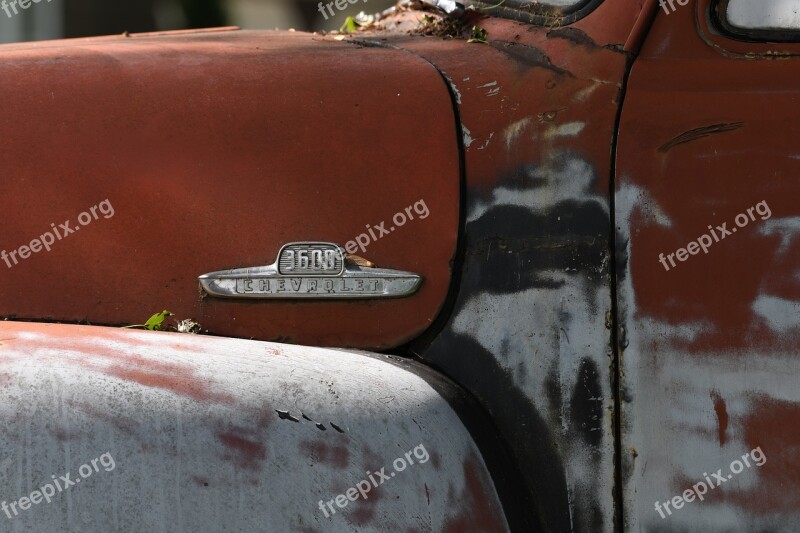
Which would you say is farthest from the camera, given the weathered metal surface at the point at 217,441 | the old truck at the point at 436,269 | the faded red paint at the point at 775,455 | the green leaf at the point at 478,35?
the green leaf at the point at 478,35

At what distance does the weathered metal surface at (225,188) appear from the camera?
5.92 feet

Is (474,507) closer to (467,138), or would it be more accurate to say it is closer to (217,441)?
(217,441)

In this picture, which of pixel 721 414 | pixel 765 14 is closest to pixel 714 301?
pixel 721 414

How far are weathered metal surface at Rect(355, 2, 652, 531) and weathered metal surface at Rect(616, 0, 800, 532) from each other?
0.15 ft

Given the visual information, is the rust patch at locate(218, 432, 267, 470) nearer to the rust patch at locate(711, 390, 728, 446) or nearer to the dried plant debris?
the rust patch at locate(711, 390, 728, 446)

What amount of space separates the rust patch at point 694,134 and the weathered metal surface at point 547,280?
10cm

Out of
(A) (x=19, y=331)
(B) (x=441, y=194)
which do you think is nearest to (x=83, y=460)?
(A) (x=19, y=331)

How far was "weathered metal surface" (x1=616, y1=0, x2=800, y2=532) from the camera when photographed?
5.46 ft

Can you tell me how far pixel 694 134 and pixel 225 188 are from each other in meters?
0.89

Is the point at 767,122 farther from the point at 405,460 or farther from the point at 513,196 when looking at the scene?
the point at 405,460

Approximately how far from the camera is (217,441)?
145cm

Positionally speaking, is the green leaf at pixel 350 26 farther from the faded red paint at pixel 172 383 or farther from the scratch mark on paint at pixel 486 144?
the faded red paint at pixel 172 383

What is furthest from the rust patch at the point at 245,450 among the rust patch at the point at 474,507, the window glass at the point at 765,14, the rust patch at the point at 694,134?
the window glass at the point at 765,14

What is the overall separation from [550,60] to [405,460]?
833mm
